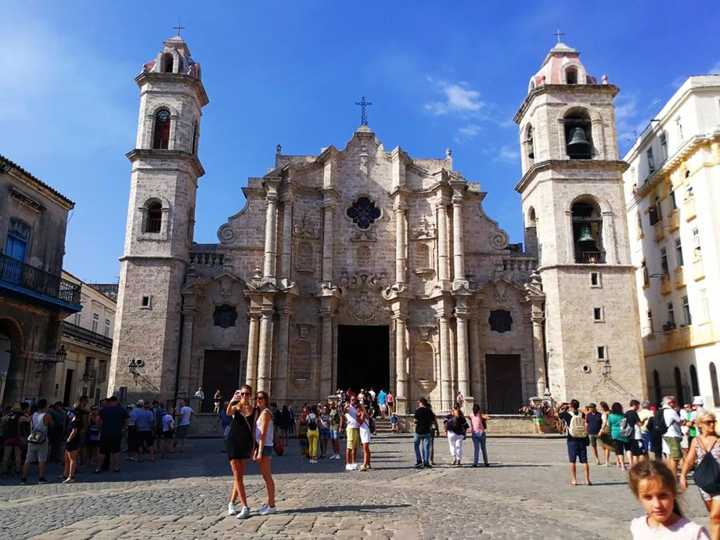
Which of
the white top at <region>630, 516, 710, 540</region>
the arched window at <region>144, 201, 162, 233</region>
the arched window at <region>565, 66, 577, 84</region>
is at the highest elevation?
the arched window at <region>565, 66, 577, 84</region>

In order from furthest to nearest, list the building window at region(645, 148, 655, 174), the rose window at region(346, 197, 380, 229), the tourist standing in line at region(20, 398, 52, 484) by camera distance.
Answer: the building window at region(645, 148, 655, 174)
the rose window at region(346, 197, 380, 229)
the tourist standing in line at region(20, 398, 52, 484)

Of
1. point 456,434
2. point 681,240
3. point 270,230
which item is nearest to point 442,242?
point 270,230

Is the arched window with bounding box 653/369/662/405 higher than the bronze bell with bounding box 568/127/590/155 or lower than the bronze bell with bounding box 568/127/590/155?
lower

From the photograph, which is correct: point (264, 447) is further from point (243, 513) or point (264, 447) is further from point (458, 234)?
point (458, 234)

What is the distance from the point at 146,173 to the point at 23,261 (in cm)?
811

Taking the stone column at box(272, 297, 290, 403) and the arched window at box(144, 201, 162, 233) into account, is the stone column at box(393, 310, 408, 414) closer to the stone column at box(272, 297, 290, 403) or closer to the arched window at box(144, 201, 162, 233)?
the stone column at box(272, 297, 290, 403)

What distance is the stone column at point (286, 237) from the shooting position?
2789 cm

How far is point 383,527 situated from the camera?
7426 millimetres

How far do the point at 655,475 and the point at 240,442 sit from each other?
20.2 feet

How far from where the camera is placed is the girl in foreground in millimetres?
2902

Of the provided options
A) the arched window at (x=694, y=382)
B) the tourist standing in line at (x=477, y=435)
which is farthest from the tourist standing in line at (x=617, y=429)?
the arched window at (x=694, y=382)

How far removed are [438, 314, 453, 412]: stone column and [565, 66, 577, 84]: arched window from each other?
13.8 meters

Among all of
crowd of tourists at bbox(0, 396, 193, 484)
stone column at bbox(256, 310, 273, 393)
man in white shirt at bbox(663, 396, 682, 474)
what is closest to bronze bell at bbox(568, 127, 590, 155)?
stone column at bbox(256, 310, 273, 393)

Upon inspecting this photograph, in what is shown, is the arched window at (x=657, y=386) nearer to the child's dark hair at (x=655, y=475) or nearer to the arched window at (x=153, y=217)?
the arched window at (x=153, y=217)
